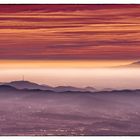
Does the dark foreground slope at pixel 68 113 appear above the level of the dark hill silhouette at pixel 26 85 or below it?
below

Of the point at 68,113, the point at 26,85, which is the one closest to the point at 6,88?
the point at 26,85

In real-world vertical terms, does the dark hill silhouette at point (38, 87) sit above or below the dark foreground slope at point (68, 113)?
above

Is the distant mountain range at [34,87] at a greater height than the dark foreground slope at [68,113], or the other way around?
the distant mountain range at [34,87]

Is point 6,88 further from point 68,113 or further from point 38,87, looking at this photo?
point 68,113

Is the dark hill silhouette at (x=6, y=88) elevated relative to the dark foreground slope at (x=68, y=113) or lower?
elevated
